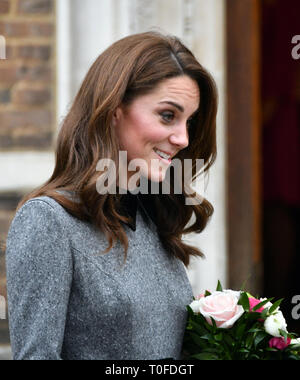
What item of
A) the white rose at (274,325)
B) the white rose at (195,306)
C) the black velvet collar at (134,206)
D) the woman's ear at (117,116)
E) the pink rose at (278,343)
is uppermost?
the woman's ear at (117,116)

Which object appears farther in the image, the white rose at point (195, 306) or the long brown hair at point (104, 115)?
the white rose at point (195, 306)

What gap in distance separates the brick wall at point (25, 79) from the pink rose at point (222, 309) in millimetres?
1869

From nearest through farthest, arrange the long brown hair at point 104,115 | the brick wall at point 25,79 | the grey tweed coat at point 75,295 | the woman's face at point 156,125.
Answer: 1. the grey tweed coat at point 75,295
2. the long brown hair at point 104,115
3. the woman's face at point 156,125
4. the brick wall at point 25,79

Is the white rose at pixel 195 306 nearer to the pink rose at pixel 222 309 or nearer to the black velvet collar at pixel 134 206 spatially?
the pink rose at pixel 222 309

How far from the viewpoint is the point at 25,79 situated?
3449 mm

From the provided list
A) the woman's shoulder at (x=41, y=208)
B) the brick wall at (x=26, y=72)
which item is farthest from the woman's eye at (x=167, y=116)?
the brick wall at (x=26, y=72)

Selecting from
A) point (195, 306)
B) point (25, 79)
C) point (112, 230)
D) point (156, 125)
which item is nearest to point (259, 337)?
point (195, 306)

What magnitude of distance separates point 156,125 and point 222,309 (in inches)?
19.2

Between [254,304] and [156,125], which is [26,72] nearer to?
[156,125]

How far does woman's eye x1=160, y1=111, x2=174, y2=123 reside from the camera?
1716mm

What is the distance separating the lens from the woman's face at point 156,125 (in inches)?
66.9
